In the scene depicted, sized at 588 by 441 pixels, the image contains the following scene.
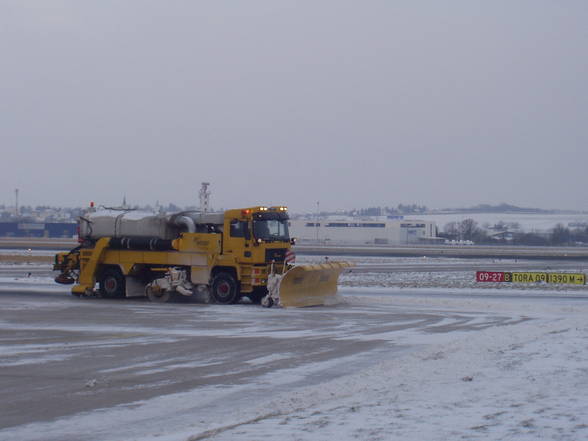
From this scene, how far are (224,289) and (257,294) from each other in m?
1.14

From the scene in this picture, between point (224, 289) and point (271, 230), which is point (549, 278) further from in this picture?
point (224, 289)

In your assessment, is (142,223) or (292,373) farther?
→ (142,223)

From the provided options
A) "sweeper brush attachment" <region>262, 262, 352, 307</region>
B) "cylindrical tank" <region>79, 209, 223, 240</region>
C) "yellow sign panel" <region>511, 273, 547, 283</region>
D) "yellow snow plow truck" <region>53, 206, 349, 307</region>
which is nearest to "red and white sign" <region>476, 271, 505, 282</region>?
"yellow sign panel" <region>511, 273, 547, 283</region>

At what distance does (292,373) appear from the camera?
1270 cm

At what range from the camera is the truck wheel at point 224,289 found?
2583 centimetres

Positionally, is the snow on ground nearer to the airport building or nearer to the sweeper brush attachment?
the sweeper brush attachment

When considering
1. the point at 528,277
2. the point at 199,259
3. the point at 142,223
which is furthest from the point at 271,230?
the point at 528,277

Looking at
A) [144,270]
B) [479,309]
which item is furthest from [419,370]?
[144,270]

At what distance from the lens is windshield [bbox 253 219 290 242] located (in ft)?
84.6

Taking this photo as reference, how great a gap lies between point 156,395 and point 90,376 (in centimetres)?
194

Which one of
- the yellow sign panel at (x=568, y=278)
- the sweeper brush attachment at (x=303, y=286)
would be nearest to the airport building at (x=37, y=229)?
the yellow sign panel at (x=568, y=278)

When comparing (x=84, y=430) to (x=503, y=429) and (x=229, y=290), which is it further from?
(x=229, y=290)

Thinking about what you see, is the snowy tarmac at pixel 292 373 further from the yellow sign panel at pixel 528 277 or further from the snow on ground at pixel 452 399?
the yellow sign panel at pixel 528 277

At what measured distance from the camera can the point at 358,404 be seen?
9625 millimetres
